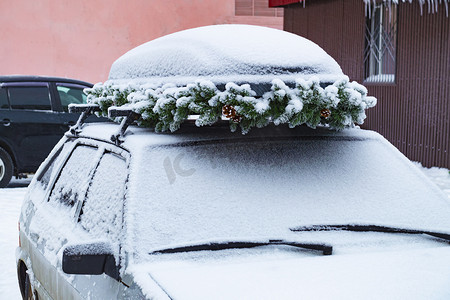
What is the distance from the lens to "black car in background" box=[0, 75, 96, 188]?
434 inches

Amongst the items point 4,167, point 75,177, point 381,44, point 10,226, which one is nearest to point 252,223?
point 75,177

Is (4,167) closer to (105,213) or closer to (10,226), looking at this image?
(10,226)

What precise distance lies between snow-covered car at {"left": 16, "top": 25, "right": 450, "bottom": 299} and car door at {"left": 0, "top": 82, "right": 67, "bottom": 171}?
737 centimetres

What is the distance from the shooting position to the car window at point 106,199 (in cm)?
291

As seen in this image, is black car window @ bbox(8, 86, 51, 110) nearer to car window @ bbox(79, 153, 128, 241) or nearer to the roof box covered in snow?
the roof box covered in snow

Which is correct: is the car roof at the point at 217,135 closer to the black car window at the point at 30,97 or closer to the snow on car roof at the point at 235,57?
the snow on car roof at the point at 235,57

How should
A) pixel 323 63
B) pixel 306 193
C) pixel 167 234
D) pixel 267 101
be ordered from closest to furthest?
1. pixel 167 234
2. pixel 306 193
3. pixel 267 101
4. pixel 323 63

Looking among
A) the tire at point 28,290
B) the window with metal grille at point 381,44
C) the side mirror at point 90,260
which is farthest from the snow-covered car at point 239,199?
the window with metal grille at point 381,44

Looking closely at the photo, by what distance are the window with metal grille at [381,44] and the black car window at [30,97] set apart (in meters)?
6.56

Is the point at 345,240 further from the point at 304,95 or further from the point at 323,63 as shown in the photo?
the point at 323,63

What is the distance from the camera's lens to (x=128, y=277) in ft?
8.26

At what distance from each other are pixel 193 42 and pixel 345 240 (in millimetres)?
1302

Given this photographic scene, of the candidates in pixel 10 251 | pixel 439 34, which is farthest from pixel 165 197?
pixel 439 34

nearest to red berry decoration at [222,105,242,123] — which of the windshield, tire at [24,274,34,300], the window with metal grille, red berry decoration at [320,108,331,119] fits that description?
the windshield
